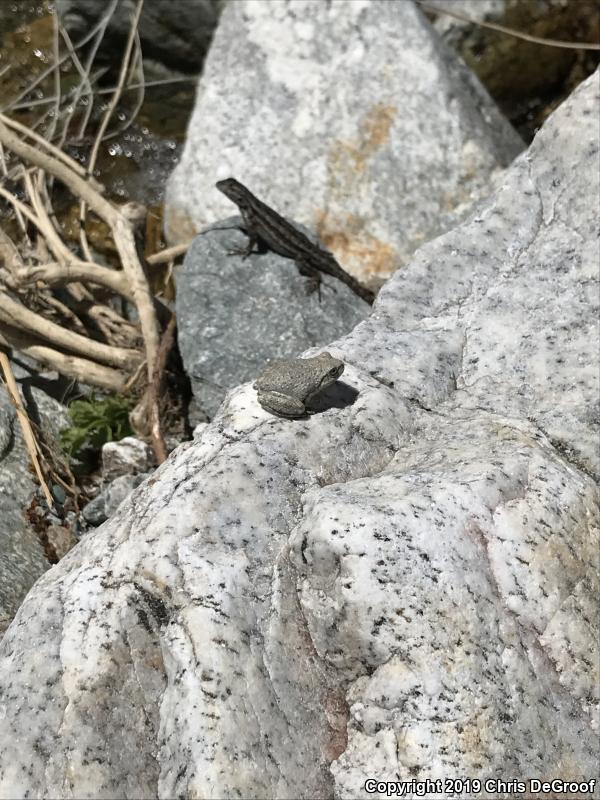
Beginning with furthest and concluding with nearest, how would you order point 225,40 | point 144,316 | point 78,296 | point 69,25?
1. point 69,25
2. point 225,40
3. point 78,296
4. point 144,316

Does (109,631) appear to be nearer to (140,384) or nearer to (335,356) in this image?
(335,356)

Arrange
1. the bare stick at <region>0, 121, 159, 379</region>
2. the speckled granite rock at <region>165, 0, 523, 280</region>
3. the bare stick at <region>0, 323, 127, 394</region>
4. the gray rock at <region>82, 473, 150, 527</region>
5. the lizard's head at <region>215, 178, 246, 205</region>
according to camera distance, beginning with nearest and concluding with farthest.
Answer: the gray rock at <region>82, 473, 150, 527</region>, the bare stick at <region>0, 323, 127, 394</region>, the bare stick at <region>0, 121, 159, 379</region>, the lizard's head at <region>215, 178, 246, 205</region>, the speckled granite rock at <region>165, 0, 523, 280</region>

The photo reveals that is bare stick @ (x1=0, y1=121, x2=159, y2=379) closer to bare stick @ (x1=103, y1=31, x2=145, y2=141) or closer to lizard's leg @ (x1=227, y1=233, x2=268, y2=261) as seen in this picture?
lizard's leg @ (x1=227, y1=233, x2=268, y2=261)

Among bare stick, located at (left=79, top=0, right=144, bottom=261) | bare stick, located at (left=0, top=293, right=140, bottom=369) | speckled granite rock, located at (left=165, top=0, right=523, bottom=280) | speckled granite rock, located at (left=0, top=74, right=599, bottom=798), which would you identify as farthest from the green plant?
speckled granite rock, located at (left=0, top=74, right=599, bottom=798)

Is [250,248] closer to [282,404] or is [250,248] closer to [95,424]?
[95,424]

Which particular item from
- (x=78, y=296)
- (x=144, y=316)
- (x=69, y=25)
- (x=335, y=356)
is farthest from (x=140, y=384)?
(x=69, y=25)

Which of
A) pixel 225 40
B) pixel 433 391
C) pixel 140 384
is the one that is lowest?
pixel 140 384

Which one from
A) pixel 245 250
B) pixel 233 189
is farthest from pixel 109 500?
pixel 233 189
